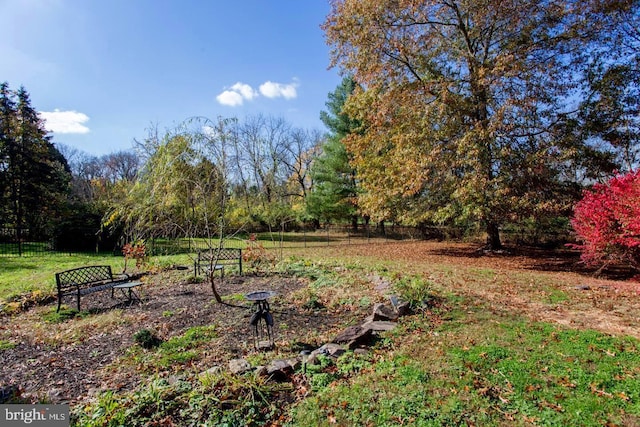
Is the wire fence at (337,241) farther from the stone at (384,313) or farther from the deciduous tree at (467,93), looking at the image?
the stone at (384,313)

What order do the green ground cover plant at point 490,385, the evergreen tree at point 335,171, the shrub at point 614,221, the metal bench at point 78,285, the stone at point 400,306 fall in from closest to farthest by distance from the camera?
the green ground cover plant at point 490,385
the stone at point 400,306
the metal bench at point 78,285
the shrub at point 614,221
the evergreen tree at point 335,171

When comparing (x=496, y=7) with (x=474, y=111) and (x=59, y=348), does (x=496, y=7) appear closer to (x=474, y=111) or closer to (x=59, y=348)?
(x=474, y=111)

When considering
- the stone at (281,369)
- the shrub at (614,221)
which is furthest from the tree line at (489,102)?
the stone at (281,369)

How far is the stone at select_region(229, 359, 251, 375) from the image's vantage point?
3295mm

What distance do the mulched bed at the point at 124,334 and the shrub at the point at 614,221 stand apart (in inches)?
226

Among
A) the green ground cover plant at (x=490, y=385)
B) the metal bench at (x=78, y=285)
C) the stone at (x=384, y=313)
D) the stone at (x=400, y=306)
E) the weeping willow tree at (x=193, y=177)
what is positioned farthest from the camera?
the metal bench at (x=78, y=285)

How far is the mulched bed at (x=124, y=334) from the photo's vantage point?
11.6 ft

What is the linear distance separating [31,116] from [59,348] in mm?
20832

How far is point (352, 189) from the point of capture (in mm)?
21828

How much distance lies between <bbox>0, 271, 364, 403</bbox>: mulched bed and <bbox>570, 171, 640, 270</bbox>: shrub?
5730 millimetres

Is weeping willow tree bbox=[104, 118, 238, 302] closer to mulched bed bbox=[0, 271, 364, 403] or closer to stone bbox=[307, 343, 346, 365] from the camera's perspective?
mulched bed bbox=[0, 271, 364, 403]

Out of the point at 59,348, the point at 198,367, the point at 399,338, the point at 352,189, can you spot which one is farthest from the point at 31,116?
the point at 399,338

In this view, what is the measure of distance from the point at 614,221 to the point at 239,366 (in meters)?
8.19

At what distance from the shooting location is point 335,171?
857 inches
